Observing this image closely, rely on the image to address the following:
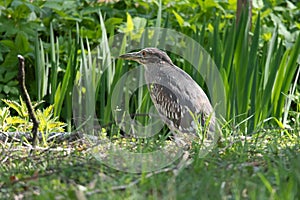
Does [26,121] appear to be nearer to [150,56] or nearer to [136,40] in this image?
[150,56]

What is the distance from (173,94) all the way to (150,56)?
448mm

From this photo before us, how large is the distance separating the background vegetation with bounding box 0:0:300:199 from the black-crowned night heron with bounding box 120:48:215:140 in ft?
0.83

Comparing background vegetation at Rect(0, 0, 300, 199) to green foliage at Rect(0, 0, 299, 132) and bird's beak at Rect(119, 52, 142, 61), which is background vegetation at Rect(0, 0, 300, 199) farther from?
bird's beak at Rect(119, 52, 142, 61)

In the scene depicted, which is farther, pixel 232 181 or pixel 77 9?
pixel 77 9

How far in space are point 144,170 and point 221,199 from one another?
613mm

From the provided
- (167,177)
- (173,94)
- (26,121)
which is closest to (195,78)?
(173,94)

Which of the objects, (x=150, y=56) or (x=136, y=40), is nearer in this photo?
(x=150, y=56)

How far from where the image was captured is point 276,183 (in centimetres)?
261

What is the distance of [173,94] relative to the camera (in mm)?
4844

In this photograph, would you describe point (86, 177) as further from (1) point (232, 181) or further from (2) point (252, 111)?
(2) point (252, 111)

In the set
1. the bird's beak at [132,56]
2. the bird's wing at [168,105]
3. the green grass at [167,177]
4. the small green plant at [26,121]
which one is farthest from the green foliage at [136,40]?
the green grass at [167,177]

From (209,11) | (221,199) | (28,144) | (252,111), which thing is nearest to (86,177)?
(221,199)

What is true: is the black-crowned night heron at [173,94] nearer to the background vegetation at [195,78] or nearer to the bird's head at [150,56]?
the bird's head at [150,56]

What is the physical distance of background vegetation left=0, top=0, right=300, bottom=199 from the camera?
8.80 ft
